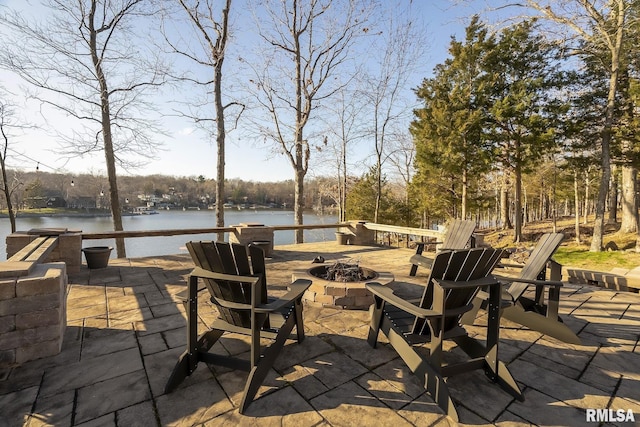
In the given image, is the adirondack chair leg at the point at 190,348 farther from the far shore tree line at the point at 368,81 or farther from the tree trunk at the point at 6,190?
the tree trunk at the point at 6,190

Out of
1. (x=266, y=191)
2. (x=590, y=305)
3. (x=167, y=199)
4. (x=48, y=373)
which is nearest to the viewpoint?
(x=48, y=373)

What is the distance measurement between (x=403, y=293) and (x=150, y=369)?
2.84m

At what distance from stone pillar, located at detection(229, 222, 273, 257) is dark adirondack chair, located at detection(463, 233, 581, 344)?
4148mm

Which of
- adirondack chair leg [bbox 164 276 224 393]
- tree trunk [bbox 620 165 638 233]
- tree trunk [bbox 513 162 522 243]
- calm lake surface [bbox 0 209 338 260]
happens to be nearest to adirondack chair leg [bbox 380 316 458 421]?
adirondack chair leg [bbox 164 276 224 393]

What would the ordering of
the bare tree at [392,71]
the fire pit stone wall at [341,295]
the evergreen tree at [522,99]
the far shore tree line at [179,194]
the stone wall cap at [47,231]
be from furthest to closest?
the far shore tree line at [179,194], the evergreen tree at [522,99], the bare tree at [392,71], the stone wall cap at [47,231], the fire pit stone wall at [341,295]

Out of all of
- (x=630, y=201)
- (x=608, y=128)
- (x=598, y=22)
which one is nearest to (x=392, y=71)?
(x=598, y=22)

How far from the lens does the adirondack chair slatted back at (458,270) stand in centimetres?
169

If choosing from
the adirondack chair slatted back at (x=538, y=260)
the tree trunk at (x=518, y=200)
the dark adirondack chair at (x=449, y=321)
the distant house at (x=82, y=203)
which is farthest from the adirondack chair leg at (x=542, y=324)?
the distant house at (x=82, y=203)

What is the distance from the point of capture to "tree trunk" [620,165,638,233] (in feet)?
38.9

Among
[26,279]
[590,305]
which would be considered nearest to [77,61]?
[26,279]

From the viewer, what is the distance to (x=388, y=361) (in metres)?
2.11

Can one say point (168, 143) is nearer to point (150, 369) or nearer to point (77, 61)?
point (77, 61)

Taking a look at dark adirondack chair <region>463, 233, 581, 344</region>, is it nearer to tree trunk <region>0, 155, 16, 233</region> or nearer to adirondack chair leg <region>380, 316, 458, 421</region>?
adirondack chair leg <region>380, 316, 458, 421</region>

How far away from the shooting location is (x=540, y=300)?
9.01 feet
